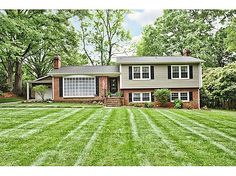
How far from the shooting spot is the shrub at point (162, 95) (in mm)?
8016

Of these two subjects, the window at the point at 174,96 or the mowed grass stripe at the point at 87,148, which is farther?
the window at the point at 174,96

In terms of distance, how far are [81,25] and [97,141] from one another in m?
3.59

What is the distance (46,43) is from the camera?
7832 mm

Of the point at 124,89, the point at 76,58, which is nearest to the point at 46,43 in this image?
the point at 76,58

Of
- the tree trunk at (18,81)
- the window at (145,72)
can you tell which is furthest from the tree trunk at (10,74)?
the window at (145,72)

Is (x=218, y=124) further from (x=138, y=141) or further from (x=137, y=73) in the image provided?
(x=137, y=73)

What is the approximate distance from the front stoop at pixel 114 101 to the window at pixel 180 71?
71.3 inches

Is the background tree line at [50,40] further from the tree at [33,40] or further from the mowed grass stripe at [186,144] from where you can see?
the mowed grass stripe at [186,144]

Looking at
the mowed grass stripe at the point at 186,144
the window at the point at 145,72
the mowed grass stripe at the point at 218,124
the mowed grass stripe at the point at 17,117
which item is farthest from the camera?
the window at the point at 145,72

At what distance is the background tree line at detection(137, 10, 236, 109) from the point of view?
6.14 meters

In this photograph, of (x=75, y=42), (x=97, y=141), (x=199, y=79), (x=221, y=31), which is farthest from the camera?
(x=199, y=79)

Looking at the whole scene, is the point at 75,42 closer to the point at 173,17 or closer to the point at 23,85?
the point at 23,85

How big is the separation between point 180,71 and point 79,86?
322 centimetres

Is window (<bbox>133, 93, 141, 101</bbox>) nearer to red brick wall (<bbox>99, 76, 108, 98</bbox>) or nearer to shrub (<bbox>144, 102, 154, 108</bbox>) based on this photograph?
shrub (<bbox>144, 102, 154, 108</bbox>)
